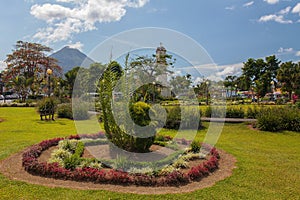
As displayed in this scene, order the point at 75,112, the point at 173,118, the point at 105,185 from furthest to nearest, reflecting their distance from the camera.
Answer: the point at 75,112, the point at 173,118, the point at 105,185

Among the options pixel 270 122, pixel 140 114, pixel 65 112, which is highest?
pixel 140 114

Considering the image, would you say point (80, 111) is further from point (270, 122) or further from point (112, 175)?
point (112, 175)

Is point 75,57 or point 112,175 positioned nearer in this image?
point 112,175

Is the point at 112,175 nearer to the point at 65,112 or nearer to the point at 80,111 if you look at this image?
the point at 80,111

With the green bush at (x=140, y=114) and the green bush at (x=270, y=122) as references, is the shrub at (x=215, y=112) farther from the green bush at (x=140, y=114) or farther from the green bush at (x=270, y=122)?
the green bush at (x=140, y=114)


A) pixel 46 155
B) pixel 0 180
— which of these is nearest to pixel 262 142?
pixel 46 155

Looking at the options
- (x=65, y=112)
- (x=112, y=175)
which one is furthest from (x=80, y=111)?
(x=112, y=175)

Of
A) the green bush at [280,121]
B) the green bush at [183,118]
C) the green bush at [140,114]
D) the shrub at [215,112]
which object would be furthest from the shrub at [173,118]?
the green bush at [140,114]

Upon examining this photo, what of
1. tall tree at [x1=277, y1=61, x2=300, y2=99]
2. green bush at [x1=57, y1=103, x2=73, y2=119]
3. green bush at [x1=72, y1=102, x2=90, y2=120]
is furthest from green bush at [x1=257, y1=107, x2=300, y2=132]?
tall tree at [x1=277, y1=61, x2=300, y2=99]

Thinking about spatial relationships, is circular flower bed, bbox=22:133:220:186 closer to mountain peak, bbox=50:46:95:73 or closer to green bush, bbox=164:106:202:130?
mountain peak, bbox=50:46:95:73

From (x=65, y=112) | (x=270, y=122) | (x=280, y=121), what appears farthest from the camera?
(x=65, y=112)

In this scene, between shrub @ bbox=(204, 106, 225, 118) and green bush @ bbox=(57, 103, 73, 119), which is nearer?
shrub @ bbox=(204, 106, 225, 118)

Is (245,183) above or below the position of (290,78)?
below

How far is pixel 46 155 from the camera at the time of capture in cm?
809
